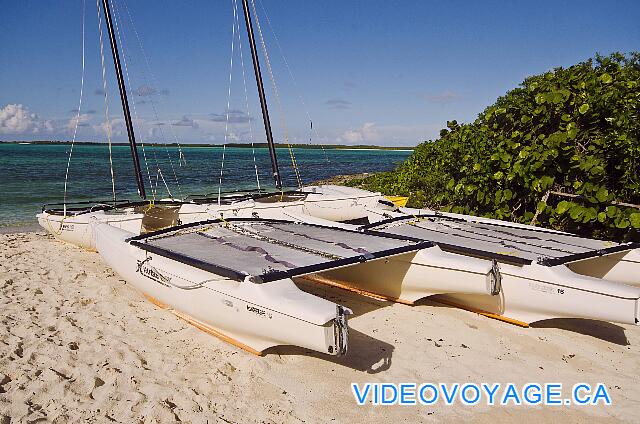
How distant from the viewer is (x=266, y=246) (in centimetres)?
631

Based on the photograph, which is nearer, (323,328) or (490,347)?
(323,328)

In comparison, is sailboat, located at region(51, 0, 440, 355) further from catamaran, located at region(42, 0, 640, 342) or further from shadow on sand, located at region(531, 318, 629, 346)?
shadow on sand, located at region(531, 318, 629, 346)

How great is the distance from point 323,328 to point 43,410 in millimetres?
2518

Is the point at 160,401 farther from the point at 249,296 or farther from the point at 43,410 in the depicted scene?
the point at 249,296

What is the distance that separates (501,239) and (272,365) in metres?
4.13

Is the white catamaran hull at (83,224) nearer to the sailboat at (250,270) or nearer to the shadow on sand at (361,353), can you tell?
the sailboat at (250,270)

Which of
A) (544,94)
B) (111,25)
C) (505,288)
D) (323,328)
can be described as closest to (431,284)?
(505,288)

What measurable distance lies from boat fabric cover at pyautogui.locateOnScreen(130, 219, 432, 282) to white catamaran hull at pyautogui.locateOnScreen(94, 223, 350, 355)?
14 centimetres

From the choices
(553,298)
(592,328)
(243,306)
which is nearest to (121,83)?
(243,306)

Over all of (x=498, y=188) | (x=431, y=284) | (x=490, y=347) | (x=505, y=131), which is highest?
(x=505, y=131)

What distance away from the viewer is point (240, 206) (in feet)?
37.2

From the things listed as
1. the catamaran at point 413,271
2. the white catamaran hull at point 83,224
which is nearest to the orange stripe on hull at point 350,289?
the catamaran at point 413,271

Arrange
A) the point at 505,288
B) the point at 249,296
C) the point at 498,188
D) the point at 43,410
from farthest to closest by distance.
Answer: the point at 498,188 → the point at 505,288 → the point at 249,296 → the point at 43,410

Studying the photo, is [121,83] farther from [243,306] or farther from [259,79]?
[243,306]
